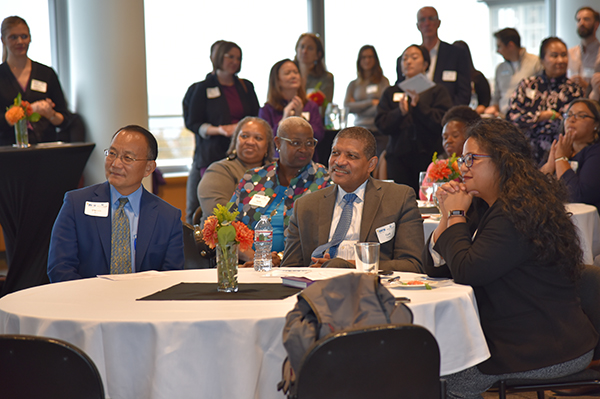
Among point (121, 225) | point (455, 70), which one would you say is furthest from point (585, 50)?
point (121, 225)

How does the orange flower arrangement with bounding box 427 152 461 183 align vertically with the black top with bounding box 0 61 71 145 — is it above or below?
below

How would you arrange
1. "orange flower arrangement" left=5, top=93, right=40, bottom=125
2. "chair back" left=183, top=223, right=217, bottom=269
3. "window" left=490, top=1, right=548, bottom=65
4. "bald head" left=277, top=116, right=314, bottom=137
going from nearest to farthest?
"chair back" left=183, top=223, right=217, bottom=269 < "bald head" left=277, top=116, right=314, bottom=137 < "orange flower arrangement" left=5, top=93, right=40, bottom=125 < "window" left=490, top=1, right=548, bottom=65

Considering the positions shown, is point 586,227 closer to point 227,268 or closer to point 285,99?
point 227,268

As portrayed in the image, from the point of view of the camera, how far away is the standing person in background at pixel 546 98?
6.32 m

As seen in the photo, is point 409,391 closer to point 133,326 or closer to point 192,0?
point 133,326

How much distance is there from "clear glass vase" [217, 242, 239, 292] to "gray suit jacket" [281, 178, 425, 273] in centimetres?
75

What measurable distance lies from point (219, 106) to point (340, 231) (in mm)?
3518

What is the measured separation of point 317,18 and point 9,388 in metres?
8.29

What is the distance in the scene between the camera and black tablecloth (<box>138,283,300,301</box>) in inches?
86.7

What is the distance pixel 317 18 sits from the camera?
929cm

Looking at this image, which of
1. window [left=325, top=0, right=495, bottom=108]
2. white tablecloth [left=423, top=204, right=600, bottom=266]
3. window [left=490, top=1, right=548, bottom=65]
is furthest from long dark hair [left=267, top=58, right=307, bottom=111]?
window [left=490, top=1, right=548, bottom=65]

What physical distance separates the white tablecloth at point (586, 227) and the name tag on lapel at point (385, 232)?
1027 mm

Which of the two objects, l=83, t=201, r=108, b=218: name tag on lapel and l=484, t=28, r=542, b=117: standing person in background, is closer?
l=83, t=201, r=108, b=218: name tag on lapel

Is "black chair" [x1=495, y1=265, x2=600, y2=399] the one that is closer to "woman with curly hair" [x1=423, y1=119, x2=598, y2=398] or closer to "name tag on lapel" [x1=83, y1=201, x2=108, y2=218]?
"woman with curly hair" [x1=423, y1=119, x2=598, y2=398]
